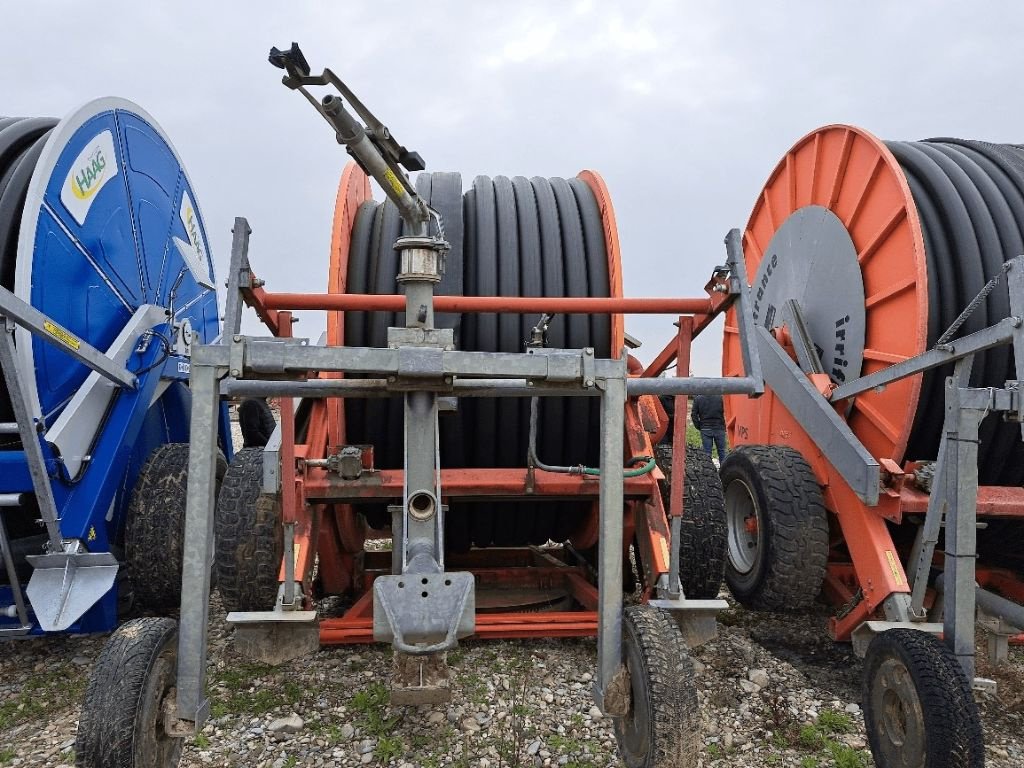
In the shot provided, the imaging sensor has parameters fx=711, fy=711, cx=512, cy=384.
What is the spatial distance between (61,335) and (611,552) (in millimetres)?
2834

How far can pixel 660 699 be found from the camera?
1859 mm

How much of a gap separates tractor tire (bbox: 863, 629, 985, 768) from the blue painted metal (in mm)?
3660

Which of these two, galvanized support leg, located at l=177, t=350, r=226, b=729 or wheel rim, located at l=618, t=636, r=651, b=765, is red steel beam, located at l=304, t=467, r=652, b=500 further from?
wheel rim, located at l=618, t=636, r=651, b=765

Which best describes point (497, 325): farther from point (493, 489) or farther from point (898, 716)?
point (898, 716)

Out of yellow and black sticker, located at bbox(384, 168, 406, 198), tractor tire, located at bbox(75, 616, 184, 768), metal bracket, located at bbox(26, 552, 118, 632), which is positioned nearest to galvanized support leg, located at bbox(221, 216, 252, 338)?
yellow and black sticker, located at bbox(384, 168, 406, 198)

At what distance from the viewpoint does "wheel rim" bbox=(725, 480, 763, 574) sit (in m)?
4.64

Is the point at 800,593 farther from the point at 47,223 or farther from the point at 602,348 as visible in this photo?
the point at 47,223

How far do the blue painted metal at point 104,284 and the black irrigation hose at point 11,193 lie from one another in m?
0.25

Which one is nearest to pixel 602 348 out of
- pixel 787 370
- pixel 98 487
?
pixel 787 370

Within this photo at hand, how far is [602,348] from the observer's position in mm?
4008

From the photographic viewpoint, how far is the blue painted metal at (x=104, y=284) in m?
3.56

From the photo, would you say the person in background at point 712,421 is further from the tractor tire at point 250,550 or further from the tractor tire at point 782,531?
the tractor tire at point 250,550

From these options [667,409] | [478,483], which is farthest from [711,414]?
[478,483]

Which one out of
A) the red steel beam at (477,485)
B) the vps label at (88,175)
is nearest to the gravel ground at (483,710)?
the red steel beam at (477,485)
